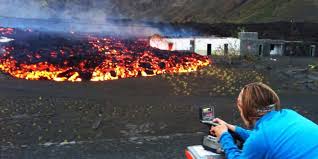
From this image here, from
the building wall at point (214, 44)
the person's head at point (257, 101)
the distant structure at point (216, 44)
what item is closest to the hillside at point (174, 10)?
the distant structure at point (216, 44)

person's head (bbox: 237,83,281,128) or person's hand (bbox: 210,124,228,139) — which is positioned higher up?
person's head (bbox: 237,83,281,128)

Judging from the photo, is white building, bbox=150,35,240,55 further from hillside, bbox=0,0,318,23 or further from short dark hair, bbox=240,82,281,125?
short dark hair, bbox=240,82,281,125

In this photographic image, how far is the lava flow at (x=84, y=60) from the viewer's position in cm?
2266

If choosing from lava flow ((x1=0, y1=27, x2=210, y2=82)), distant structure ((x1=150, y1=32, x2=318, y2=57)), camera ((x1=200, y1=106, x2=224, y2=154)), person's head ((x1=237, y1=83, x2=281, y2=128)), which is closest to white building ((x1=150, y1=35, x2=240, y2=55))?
distant structure ((x1=150, y1=32, x2=318, y2=57))

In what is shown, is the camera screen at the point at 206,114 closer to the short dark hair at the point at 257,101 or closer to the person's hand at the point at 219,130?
the person's hand at the point at 219,130

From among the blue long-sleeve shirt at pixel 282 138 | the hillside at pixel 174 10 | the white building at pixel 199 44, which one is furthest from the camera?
the hillside at pixel 174 10

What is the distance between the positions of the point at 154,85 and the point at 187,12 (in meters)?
69.0

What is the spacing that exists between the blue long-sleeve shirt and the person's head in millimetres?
42

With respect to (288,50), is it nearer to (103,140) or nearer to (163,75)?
(163,75)

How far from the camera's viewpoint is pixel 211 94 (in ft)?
→ 60.1

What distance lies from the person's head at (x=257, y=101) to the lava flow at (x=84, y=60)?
62.6ft

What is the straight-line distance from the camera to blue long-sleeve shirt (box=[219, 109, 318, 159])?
3.03m

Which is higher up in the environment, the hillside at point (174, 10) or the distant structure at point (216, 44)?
the hillside at point (174, 10)

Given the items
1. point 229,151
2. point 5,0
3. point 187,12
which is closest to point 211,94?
point 229,151
